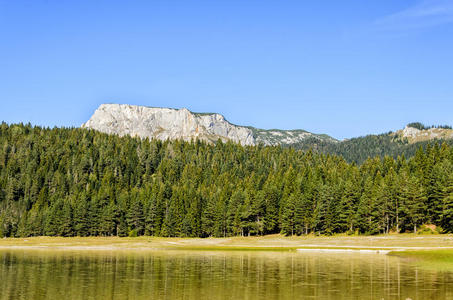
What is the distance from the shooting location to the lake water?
33656 mm

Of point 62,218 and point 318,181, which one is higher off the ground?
point 318,181

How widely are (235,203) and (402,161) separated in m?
54.3

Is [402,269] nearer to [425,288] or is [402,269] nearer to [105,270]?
[425,288]

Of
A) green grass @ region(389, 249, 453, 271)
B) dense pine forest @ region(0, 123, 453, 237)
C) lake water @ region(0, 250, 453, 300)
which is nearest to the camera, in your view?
lake water @ region(0, 250, 453, 300)

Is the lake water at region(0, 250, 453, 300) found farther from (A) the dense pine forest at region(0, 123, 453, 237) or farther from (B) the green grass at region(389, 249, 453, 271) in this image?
(A) the dense pine forest at region(0, 123, 453, 237)

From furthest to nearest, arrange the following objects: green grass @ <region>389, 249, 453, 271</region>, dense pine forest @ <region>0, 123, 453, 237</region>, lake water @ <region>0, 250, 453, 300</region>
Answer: dense pine forest @ <region>0, 123, 453, 237</region>, green grass @ <region>389, 249, 453, 271</region>, lake water @ <region>0, 250, 453, 300</region>

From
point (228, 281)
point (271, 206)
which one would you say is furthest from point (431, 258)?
point (271, 206)

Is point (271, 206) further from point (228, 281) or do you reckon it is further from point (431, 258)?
point (228, 281)

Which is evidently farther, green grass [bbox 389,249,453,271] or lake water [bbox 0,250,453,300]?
green grass [bbox 389,249,453,271]

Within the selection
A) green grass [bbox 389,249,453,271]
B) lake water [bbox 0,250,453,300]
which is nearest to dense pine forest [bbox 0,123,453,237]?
green grass [bbox 389,249,453,271]

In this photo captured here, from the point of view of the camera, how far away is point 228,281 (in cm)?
4094

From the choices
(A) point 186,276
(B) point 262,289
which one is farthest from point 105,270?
(B) point 262,289

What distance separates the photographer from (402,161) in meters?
150

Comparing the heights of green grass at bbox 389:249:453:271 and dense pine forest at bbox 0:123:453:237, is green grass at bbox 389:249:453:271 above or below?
below
